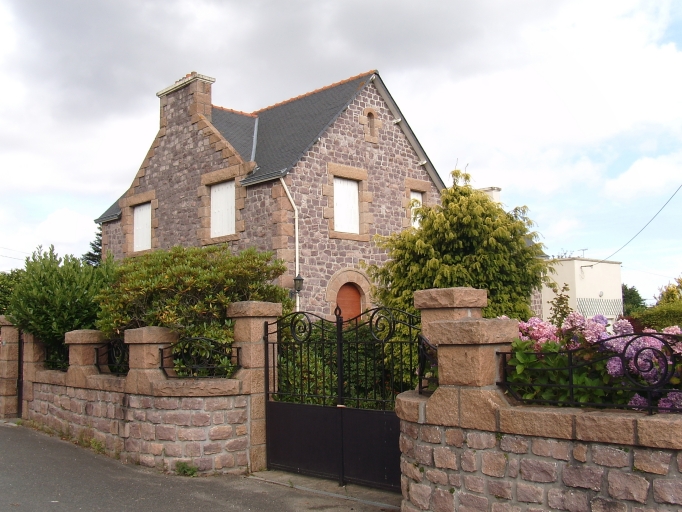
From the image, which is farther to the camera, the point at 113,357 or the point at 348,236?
the point at 348,236

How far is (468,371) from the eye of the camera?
558cm

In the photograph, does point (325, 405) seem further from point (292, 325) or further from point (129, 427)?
point (129, 427)

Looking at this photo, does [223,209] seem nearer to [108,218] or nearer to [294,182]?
[294,182]

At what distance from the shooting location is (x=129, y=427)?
30.5 ft

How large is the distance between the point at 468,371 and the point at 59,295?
27.6 feet

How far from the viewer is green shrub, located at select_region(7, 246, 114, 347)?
1188 cm

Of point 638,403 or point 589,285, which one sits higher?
point 589,285

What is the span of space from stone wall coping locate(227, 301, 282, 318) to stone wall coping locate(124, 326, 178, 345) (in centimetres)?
79

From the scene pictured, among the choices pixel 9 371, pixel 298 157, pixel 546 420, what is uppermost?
pixel 298 157

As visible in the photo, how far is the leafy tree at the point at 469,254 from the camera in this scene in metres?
12.6

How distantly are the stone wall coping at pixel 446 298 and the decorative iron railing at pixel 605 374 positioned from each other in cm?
146

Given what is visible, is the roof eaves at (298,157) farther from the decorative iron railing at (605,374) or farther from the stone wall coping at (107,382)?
the decorative iron railing at (605,374)

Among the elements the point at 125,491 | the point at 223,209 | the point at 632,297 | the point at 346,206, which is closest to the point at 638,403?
the point at 125,491

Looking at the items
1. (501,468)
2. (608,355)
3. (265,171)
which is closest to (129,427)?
(501,468)
